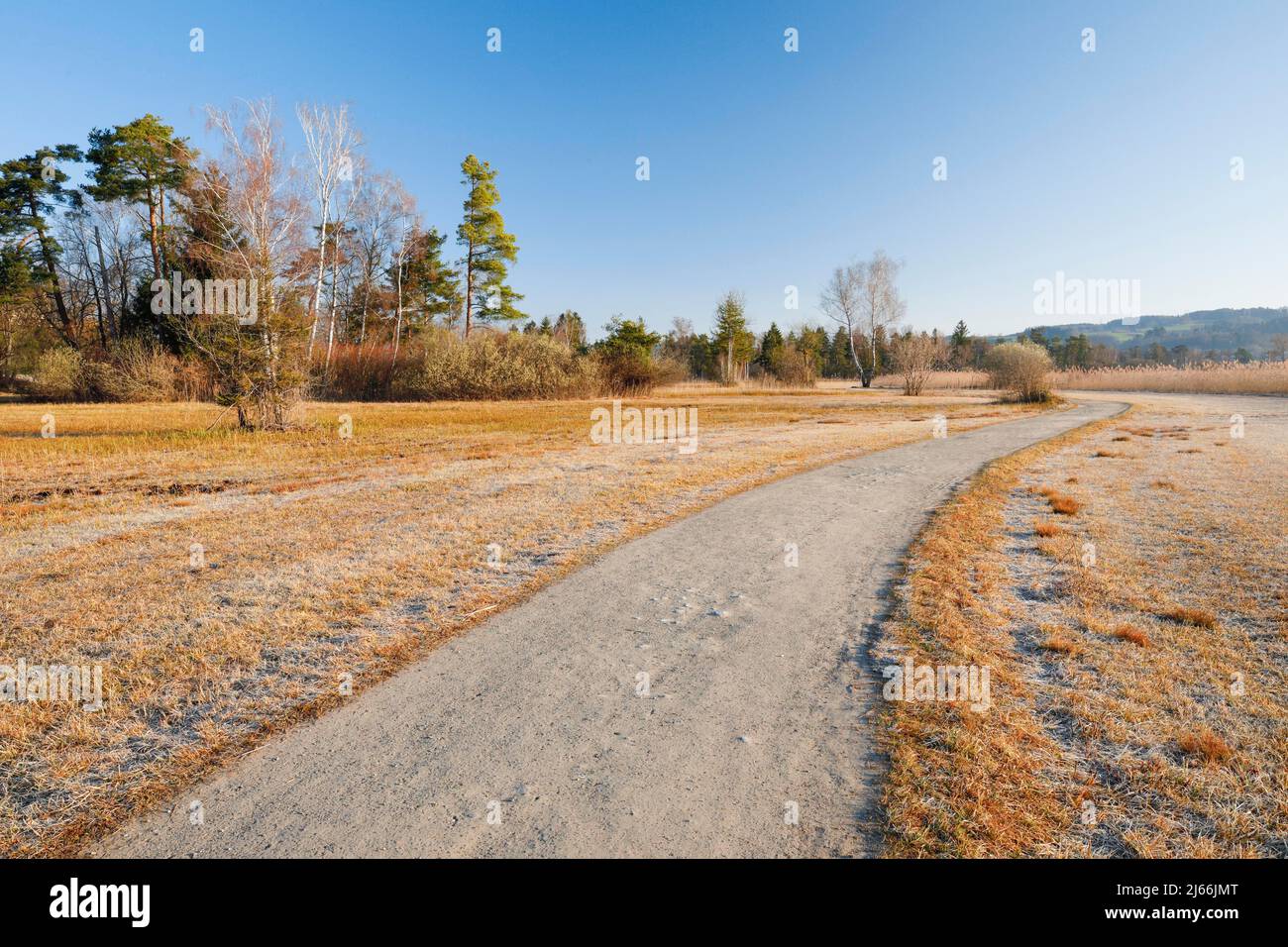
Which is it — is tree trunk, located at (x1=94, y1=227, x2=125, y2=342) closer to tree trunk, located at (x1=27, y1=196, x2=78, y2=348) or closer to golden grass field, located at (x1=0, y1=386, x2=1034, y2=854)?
tree trunk, located at (x1=27, y1=196, x2=78, y2=348)

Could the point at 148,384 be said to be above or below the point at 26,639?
above

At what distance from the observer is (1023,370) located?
30938 millimetres

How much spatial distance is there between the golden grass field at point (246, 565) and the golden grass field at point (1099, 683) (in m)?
3.37

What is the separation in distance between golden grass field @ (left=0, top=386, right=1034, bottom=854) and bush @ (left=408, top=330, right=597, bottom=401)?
21466 millimetres

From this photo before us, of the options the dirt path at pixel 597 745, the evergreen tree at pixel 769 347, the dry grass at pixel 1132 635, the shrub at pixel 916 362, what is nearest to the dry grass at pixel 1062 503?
the dry grass at pixel 1132 635

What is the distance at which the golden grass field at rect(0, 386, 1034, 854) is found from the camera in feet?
10.4

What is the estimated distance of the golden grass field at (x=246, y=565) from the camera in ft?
10.4

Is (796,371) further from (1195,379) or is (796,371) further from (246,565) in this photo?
(246,565)

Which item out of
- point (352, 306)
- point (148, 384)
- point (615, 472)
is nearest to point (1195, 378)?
point (615, 472)

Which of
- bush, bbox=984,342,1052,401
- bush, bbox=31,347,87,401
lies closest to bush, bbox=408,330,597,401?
bush, bbox=31,347,87,401

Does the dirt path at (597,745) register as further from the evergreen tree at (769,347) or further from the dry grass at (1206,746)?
the evergreen tree at (769,347)
